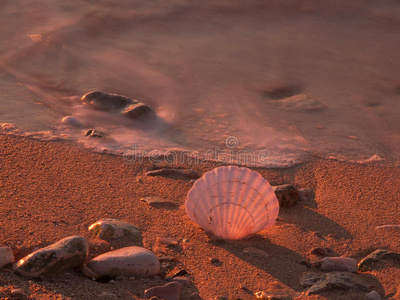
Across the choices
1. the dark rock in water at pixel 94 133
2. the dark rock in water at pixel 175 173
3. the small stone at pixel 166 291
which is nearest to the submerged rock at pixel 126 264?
the small stone at pixel 166 291

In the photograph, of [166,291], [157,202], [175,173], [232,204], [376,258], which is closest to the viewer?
[166,291]

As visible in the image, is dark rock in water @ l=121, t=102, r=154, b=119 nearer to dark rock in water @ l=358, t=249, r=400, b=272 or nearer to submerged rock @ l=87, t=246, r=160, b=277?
submerged rock @ l=87, t=246, r=160, b=277

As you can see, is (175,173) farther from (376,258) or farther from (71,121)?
(376,258)

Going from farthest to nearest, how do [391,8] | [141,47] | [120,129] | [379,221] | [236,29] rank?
[391,8], [236,29], [141,47], [120,129], [379,221]

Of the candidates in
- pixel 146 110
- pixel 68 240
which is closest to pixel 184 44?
pixel 146 110

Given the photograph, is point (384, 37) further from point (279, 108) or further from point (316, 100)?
point (279, 108)

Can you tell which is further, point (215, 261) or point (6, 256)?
point (215, 261)

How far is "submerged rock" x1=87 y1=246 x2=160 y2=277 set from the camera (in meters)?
A: 1.98

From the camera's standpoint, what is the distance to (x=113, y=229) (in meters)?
2.26

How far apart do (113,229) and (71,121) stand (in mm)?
Answer: 1497

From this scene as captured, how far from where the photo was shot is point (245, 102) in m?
4.19

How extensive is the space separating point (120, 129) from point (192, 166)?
28.0 inches

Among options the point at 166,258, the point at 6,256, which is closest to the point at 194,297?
the point at 166,258

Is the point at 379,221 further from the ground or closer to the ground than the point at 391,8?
closer to the ground
